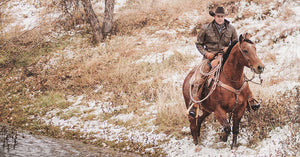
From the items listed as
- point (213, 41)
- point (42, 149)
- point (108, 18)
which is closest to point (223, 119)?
point (213, 41)

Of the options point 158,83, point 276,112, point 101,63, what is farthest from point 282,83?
point 101,63

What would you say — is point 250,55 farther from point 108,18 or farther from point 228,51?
point 108,18

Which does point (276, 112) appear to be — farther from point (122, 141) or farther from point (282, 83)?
point (122, 141)

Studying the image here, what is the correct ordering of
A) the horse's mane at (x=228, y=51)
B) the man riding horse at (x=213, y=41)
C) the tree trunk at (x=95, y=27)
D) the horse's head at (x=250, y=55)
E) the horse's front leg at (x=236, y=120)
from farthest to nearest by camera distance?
the tree trunk at (x=95, y=27) < the man riding horse at (x=213, y=41) < the horse's front leg at (x=236, y=120) < the horse's mane at (x=228, y=51) < the horse's head at (x=250, y=55)

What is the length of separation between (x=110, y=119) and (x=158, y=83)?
2.45 metres

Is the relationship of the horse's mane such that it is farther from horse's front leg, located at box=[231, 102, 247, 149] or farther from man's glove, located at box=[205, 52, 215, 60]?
horse's front leg, located at box=[231, 102, 247, 149]

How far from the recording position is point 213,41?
6180mm

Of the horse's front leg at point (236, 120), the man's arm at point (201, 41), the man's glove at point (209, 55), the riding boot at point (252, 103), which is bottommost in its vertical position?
the horse's front leg at point (236, 120)

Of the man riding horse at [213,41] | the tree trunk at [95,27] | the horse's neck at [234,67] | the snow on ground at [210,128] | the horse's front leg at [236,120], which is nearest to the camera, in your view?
the horse's neck at [234,67]

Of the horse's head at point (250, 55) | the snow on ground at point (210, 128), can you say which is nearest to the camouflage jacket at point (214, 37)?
the horse's head at point (250, 55)

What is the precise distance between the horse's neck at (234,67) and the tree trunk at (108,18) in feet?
37.2

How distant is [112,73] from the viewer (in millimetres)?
12422

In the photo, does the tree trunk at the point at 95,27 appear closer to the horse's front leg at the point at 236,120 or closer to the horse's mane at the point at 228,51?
→ the horse's mane at the point at 228,51

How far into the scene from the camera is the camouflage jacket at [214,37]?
238 inches
